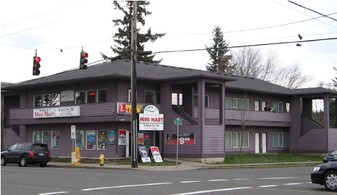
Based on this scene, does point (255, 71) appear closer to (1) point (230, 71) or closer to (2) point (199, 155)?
(1) point (230, 71)

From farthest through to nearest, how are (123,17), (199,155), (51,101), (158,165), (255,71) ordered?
(255,71), (123,17), (51,101), (199,155), (158,165)

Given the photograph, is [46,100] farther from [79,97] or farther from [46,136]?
[79,97]

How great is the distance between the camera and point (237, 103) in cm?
4541

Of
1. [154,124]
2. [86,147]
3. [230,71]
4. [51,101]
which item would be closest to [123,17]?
[230,71]

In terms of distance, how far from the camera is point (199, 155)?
35406 millimetres

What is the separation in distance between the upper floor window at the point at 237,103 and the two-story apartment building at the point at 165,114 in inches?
3.5

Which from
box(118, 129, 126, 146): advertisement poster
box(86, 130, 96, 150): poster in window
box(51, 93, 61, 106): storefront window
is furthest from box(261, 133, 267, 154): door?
box(51, 93, 61, 106): storefront window

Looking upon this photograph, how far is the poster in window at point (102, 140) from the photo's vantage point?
122ft

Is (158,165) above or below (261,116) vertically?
below

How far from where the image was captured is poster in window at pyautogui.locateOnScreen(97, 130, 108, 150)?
3709cm

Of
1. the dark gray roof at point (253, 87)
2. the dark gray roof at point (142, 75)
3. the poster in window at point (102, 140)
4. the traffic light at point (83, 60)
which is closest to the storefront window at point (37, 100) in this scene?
the dark gray roof at point (142, 75)

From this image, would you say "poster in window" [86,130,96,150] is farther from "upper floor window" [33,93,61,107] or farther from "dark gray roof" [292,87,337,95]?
"dark gray roof" [292,87,337,95]

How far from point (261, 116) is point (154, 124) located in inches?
593

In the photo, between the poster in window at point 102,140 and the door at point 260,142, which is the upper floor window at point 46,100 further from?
the door at point 260,142
